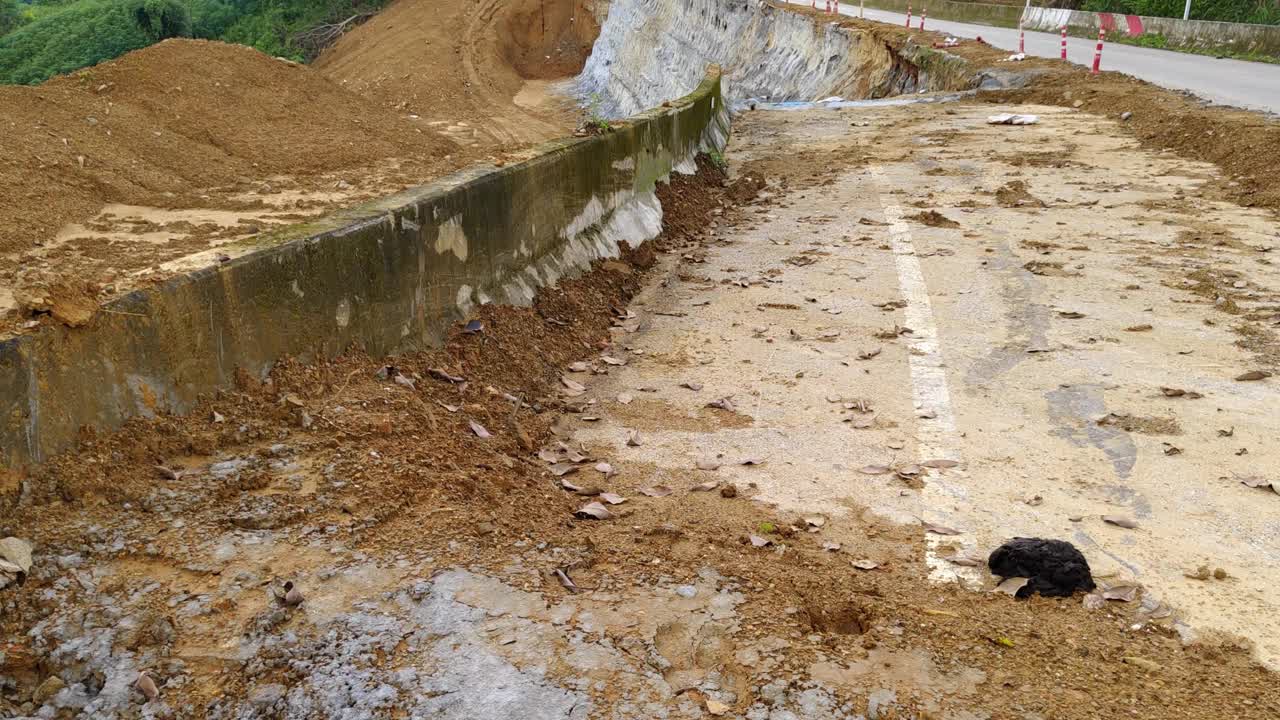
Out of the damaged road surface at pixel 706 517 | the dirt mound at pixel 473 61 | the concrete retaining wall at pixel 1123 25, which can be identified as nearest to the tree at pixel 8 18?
the dirt mound at pixel 473 61

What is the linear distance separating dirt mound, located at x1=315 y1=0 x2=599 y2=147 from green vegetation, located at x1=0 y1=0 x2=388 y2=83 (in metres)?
2.42

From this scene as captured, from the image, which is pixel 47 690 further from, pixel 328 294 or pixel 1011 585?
pixel 1011 585

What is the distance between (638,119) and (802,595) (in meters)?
7.11

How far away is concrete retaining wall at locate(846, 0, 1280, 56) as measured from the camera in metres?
24.2

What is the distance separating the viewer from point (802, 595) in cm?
393

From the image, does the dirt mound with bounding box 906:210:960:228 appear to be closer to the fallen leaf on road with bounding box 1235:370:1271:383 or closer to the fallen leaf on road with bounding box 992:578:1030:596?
the fallen leaf on road with bounding box 1235:370:1271:383

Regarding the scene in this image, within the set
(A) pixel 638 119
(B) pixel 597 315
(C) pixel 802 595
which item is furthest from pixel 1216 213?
(C) pixel 802 595

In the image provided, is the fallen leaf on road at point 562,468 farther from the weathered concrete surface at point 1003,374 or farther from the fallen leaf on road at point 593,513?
the fallen leaf on road at point 593,513

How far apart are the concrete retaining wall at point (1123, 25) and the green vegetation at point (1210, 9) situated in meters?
1.01

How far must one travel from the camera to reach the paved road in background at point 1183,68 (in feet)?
55.4

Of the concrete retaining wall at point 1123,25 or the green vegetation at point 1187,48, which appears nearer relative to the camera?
the green vegetation at point 1187,48

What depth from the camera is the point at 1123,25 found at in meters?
29.5

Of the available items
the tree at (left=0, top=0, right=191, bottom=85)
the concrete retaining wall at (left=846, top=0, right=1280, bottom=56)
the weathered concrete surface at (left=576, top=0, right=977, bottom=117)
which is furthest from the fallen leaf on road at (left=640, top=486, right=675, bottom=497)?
the tree at (left=0, top=0, right=191, bottom=85)

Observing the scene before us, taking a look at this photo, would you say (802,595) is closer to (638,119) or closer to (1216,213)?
(638,119)
